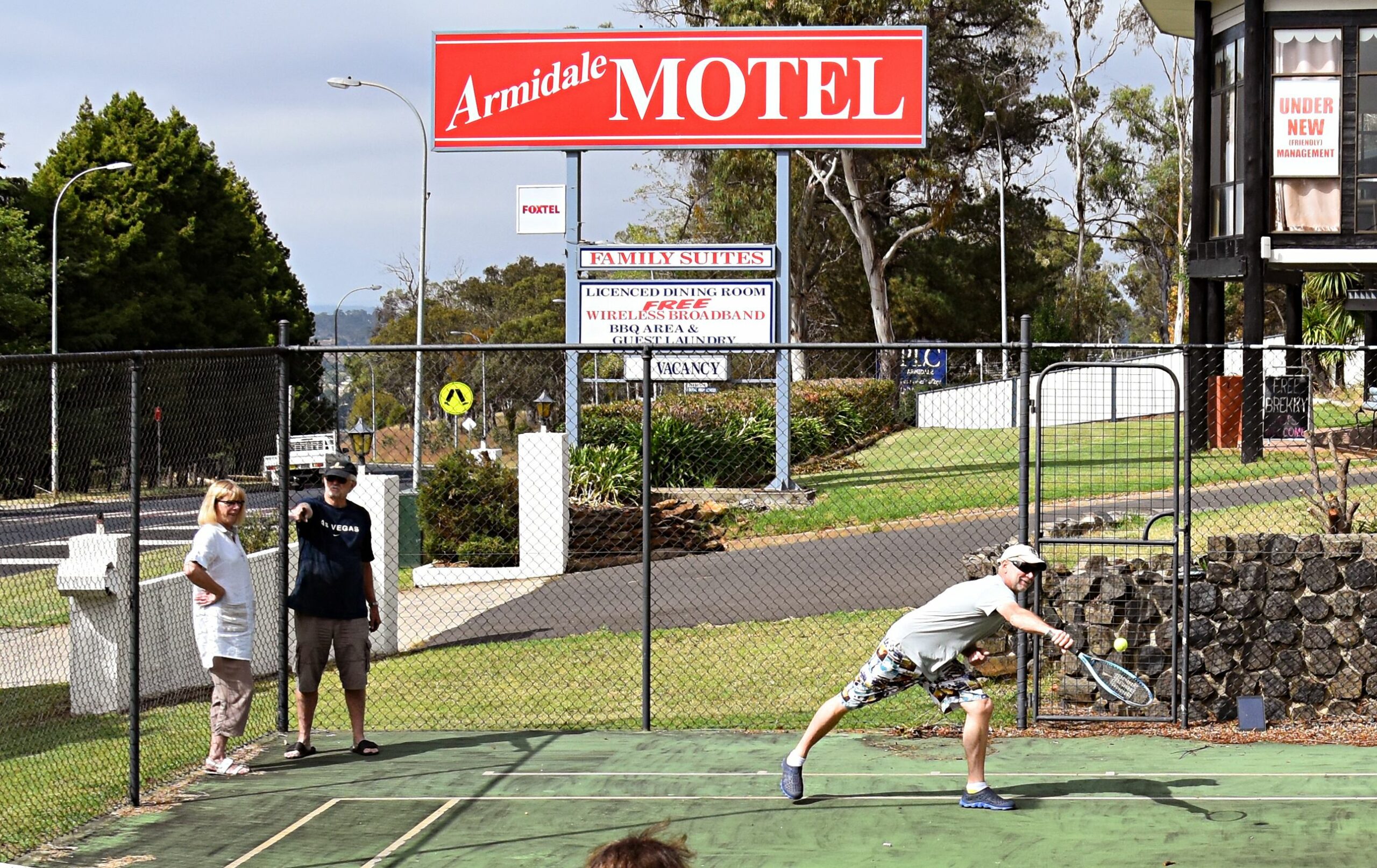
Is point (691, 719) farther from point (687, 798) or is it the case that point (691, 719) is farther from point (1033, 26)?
point (1033, 26)

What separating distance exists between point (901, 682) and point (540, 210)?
16.7 meters

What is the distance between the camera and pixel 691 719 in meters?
10.7

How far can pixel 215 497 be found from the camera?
859 cm

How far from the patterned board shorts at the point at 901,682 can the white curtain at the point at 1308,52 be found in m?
19.7

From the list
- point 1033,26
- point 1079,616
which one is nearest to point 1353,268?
point 1079,616

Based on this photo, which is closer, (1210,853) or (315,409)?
(1210,853)

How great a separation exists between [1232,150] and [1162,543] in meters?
18.1

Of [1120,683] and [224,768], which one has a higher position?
[1120,683]

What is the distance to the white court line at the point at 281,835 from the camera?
7.23 m

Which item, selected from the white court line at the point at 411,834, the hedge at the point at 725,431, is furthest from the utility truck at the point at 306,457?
the hedge at the point at 725,431

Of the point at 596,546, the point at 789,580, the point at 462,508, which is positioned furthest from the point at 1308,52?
the point at 462,508

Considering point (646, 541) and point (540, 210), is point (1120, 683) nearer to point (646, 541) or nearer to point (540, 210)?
point (646, 541)

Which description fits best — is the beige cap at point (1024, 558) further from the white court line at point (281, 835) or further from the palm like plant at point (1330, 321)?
the palm like plant at point (1330, 321)

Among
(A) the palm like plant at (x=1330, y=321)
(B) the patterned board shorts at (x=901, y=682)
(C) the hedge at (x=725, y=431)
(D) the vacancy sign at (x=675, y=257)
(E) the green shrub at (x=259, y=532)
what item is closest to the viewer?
(B) the patterned board shorts at (x=901, y=682)
